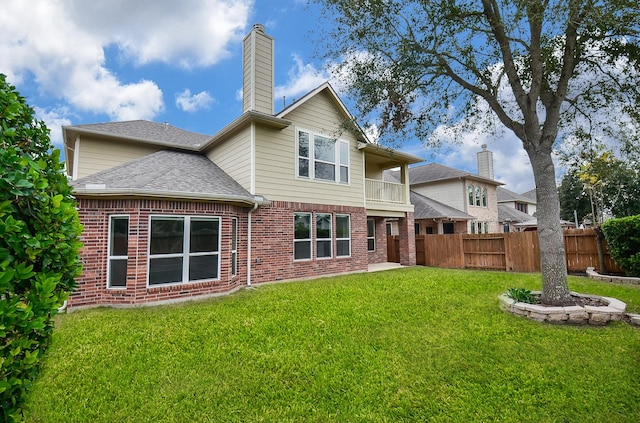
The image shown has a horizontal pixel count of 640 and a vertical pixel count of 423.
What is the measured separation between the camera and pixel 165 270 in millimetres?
8039

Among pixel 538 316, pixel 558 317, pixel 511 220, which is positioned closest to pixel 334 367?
pixel 538 316

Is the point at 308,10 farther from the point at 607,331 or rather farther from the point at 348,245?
the point at 607,331

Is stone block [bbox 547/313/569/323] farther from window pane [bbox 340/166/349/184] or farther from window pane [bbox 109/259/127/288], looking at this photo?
window pane [bbox 109/259/127/288]

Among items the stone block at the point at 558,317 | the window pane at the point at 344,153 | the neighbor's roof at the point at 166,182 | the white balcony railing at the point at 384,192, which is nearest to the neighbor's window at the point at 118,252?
the neighbor's roof at the point at 166,182

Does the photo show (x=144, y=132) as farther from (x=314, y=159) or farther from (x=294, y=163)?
(x=314, y=159)

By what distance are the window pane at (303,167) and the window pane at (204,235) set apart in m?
3.96

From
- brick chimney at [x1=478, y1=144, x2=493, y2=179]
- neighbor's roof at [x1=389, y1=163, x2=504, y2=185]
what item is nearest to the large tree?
neighbor's roof at [x1=389, y1=163, x2=504, y2=185]

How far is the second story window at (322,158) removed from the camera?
11.6 meters

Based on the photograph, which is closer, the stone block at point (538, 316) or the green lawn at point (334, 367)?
the green lawn at point (334, 367)

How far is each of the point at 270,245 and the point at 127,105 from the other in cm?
1413

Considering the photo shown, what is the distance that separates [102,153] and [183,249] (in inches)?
253

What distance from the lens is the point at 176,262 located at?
818cm

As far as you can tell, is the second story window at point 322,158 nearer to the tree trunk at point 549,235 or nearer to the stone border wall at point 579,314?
the tree trunk at point 549,235

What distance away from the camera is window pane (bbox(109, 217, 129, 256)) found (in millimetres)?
7734
